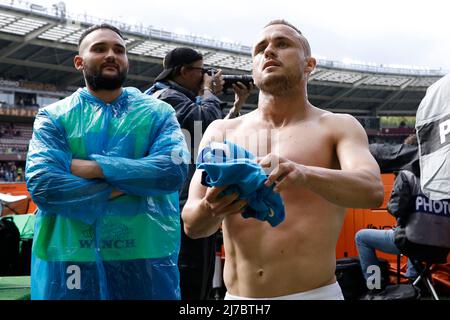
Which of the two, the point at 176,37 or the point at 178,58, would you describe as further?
the point at 176,37

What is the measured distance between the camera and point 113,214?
1.92 meters

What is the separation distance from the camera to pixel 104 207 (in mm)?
1916

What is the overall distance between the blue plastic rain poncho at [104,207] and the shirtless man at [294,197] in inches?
20.6

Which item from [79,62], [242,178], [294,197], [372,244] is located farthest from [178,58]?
[372,244]

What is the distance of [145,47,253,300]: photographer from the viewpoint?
2488 mm

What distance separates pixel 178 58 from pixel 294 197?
5.38 ft

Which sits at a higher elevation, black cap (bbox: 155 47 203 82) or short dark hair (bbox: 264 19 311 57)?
black cap (bbox: 155 47 203 82)

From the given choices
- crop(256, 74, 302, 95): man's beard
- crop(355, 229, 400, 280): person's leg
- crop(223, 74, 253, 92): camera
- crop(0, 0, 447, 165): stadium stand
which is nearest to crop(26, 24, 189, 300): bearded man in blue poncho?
crop(256, 74, 302, 95): man's beard

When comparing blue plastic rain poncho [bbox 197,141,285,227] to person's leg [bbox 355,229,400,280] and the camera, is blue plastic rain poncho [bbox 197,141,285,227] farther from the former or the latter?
person's leg [bbox 355,229,400,280]

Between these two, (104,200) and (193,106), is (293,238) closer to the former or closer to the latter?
(104,200)

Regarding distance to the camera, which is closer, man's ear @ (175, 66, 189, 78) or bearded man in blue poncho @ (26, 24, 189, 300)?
bearded man in blue poncho @ (26, 24, 189, 300)

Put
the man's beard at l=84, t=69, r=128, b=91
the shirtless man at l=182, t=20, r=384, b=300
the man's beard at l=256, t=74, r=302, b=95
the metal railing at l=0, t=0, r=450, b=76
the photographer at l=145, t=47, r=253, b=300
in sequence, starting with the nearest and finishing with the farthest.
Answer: the shirtless man at l=182, t=20, r=384, b=300 < the man's beard at l=256, t=74, r=302, b=95 < the man's beard at l=84, t=69, r=128, b=91 < the photographer at l=145, t=47, r=253, b=300 < the metal railing at l=0, t=0, r=450, b=76

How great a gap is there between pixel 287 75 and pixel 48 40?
27.4m

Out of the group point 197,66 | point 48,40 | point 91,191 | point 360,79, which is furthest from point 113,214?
point 360,79
